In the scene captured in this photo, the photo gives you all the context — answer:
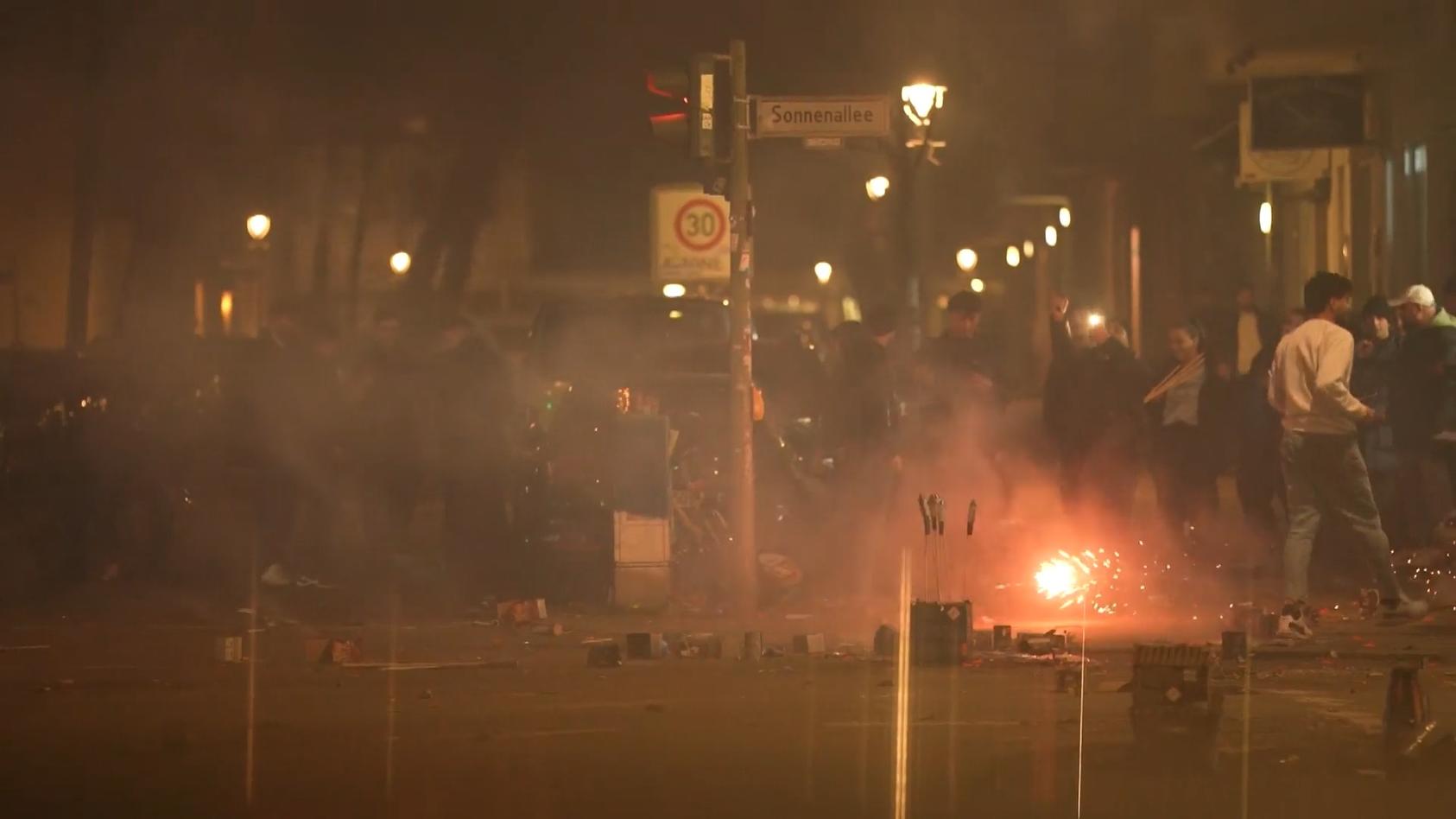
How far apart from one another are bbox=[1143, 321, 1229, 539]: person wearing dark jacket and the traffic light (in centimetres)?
372

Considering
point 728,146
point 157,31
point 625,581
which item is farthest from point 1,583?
point 157,31

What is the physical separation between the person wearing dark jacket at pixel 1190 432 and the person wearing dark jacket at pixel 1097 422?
0.24 m

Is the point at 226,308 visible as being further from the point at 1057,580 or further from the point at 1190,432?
the point at 1057,580

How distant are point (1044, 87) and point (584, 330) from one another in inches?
642

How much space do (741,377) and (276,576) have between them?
11.3 ft

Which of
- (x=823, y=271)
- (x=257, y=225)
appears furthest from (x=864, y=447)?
(x=823, y=271)

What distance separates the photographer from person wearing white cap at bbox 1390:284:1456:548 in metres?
13.3

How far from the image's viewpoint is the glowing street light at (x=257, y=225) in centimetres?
2983

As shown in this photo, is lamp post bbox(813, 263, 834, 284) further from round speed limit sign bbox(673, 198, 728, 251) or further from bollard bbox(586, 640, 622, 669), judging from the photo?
bollard bbox(586, 640, 622, 669)

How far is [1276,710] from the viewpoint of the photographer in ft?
29.2

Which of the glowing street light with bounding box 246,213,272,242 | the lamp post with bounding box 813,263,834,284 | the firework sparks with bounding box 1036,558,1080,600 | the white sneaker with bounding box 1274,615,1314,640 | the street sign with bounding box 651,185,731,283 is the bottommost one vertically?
the white sneaker with bounding box 1274,615,1314,640

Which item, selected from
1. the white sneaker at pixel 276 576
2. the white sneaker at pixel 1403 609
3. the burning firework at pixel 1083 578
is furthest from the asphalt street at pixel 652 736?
the white sneaker at pixel 276 576

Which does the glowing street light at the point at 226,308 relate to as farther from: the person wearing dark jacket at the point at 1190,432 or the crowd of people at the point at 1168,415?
the person wearing dark jacket at the point at 1190,432

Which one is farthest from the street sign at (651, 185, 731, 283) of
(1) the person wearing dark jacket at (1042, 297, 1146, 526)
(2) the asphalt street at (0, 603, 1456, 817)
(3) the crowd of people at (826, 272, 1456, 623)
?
(2) the asphalt street at (0, 603, 1456, 817)
